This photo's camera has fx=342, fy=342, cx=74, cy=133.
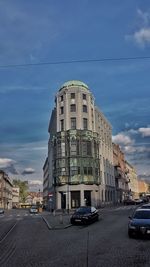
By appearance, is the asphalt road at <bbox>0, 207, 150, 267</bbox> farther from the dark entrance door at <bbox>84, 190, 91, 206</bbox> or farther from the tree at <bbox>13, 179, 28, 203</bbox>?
the tree at <bbox>13, 179, 28, 203</bbox>

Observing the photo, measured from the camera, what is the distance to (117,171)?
9956 cm

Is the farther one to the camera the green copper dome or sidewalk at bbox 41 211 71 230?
the green copper dome

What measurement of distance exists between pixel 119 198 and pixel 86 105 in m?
41.6

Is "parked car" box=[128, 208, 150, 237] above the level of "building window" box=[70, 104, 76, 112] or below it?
below

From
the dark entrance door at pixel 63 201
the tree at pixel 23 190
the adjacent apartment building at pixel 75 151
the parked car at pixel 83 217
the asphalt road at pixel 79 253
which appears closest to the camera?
the asphalt road at pixel 79 253

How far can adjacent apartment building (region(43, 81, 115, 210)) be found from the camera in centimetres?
6631

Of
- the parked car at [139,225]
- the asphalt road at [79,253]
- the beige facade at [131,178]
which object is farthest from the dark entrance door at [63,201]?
the beige facade at [131,178]

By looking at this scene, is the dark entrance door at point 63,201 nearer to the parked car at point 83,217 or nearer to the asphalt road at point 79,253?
the parked car at point 83,217

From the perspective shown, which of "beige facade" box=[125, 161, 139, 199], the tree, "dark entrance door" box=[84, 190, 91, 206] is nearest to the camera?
"dark entrance door" box=[84, 190, 91, 206]

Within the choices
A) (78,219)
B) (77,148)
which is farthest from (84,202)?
(78,219)

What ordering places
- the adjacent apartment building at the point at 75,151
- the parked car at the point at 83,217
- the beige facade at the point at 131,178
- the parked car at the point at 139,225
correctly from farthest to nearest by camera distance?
the beige facade at the point at 131,178 < the adjacent apartment building at the point at 75,151 < the parked car at the point at 83,217 < the parked car at the point at 139,225

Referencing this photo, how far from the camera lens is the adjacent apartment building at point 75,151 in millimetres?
66312

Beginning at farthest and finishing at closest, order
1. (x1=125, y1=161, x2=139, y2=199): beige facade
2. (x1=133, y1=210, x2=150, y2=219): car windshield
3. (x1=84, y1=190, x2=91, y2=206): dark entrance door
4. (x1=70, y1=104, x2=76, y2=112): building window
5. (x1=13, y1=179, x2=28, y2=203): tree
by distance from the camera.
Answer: (x1=13, y1=179, x2=28, y2=203): tree < (x1=125, y1=161, x2=139, y2=199): beige facade < (x1=70, y1=104, x2=76, y2=112): building window < (x1=84, y1=190, x2=91, y2=206): dark entrance door < (x1=133, y1=210, x2=150, y2=219): car windshield

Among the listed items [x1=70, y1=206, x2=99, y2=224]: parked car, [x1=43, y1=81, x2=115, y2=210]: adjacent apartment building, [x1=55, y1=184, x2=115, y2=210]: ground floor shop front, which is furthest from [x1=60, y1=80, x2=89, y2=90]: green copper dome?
[x1=70, y1=206, x2=99, y2=224]: parked car
